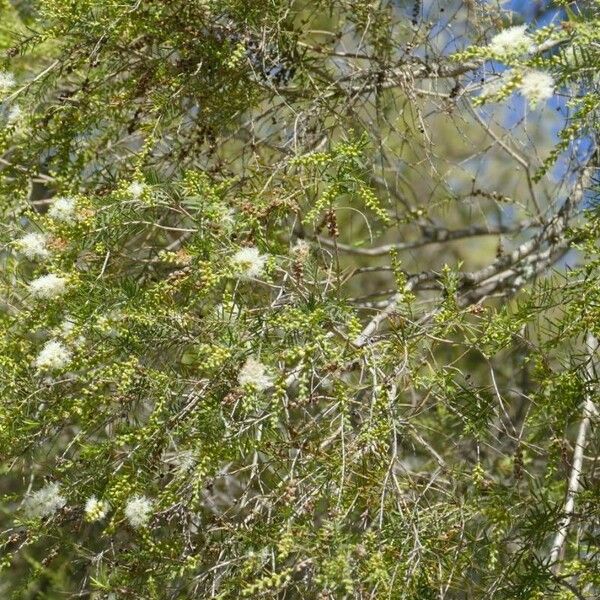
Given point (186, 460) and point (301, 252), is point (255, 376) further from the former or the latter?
point (301, 252)

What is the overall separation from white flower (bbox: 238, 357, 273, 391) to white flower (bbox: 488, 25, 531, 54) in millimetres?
784

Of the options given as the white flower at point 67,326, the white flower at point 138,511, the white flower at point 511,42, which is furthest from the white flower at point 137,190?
the white flower at point 511,42

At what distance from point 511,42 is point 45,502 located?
4.71 ft

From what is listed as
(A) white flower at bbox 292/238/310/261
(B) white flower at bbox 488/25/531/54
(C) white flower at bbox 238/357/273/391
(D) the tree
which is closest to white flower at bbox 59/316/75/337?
(D) the tree

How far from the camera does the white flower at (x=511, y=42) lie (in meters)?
1.90

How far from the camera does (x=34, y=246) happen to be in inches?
90.4

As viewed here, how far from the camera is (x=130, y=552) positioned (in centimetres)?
217

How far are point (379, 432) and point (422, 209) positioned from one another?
4.84ft

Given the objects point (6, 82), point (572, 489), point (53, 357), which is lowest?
point (572, 489)

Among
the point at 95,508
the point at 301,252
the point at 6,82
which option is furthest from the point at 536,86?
the point at 6,82

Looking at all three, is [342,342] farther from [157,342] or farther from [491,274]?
[491,274]

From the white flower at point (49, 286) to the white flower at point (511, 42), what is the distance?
3.50ft

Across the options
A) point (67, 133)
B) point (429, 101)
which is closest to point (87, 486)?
point (67, 133)

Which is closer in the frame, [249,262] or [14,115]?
[249,262]
